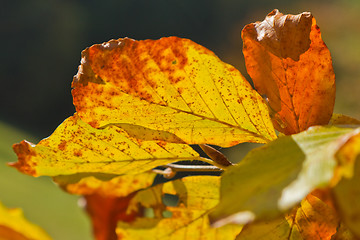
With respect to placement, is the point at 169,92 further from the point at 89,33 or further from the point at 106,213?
the point at 89,33

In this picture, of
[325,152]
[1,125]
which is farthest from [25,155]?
[1,125]

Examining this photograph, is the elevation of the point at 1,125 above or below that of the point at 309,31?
below

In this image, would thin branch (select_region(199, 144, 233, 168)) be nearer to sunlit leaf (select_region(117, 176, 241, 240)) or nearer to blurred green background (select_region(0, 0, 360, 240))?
sunlit leaf (select_region(117, 176, 241, 240))

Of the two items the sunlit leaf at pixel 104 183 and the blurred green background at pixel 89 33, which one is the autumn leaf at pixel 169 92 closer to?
the sunlit leaf at pixel 104 183

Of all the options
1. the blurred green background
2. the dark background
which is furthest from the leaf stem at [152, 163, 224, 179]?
the dark background

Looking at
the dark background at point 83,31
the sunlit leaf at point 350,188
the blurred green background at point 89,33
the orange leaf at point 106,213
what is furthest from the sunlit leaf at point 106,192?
the dark background at point 83,31

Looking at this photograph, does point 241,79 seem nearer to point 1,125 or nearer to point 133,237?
point 133,237
